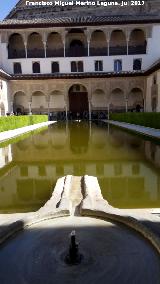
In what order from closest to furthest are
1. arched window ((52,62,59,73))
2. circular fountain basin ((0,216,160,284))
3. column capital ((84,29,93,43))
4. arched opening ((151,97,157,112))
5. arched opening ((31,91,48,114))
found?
circular fountain basin ((0,216,160,284)) < arched opening ((151,97,157,112)) < column capital ((84,29,93,43)) < arched window ((52,62,59,73)) < arched opening ((31,91,48,114))

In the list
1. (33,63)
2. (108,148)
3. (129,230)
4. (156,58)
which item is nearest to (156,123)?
(108,148)

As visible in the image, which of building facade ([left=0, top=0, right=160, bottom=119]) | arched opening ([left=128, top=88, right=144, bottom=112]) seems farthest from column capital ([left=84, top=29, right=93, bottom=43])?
arched opening ([left=128, top=88, right=144, bottom=112])

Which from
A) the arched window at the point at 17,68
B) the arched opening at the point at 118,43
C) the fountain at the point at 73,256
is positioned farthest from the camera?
the arched opening at the point at 118,43

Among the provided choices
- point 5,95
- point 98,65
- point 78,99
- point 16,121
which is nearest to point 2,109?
point 5,95

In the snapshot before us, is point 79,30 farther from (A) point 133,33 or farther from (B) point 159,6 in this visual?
(B) point 159,6

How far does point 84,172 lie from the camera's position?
8781 mm

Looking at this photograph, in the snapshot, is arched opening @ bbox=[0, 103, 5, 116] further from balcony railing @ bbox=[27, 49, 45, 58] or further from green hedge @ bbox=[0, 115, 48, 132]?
balcony railing @ bbox=[27, 49, 45, 58]

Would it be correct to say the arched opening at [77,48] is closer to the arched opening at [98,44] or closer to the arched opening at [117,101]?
the arched opening at [98,44]

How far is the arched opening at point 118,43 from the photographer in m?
40.9

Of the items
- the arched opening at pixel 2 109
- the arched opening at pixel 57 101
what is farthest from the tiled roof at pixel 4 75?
the arched opening at pixel 57 101

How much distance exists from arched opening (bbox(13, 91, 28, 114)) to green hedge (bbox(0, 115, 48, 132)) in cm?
659

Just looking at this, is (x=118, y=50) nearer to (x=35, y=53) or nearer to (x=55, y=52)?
(x=55, y=52)

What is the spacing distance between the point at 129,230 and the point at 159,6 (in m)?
48.3

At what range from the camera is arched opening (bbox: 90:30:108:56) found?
1623 inches
